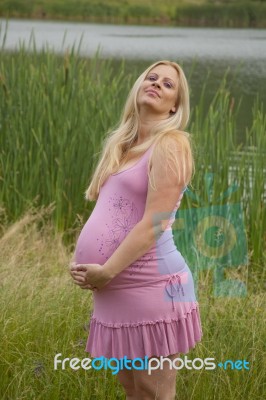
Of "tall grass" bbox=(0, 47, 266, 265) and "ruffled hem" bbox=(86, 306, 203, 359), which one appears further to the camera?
"tall grass" bbox=(0, 47, 266, 265)

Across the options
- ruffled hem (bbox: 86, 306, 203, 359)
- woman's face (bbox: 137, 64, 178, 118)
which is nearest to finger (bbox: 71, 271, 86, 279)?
ruffled hem (bbox: 86, 306, 203, 359)

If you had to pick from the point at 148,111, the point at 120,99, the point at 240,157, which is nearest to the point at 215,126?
the point at 240,157

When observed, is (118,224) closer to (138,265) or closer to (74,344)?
(138,265)

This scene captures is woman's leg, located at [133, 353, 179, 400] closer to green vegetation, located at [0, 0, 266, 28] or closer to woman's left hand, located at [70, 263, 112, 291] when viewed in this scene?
woman's left hand, located at [70, 263, 112, 291]

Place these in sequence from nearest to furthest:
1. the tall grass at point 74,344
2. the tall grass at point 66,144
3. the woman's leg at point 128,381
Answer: the woman's leg at point 128,381 → the tall grass at point 74,344 → the tall grass at point 66,144

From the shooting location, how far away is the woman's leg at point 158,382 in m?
1.75

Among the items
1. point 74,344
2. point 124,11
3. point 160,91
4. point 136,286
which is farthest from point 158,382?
point 124,11

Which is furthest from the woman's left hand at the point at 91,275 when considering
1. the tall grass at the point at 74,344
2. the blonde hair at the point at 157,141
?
the tall grass at the point at 74,344

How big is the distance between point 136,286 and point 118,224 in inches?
5.0

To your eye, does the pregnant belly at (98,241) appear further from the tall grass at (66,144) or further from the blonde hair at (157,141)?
the tall grass at (66,144)

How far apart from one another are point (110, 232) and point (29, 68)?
9.27ft

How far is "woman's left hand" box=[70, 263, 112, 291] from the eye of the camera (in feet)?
5.49

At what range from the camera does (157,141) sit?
1.70 meters

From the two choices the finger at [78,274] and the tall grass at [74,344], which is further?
the tall grass at [74,344]
